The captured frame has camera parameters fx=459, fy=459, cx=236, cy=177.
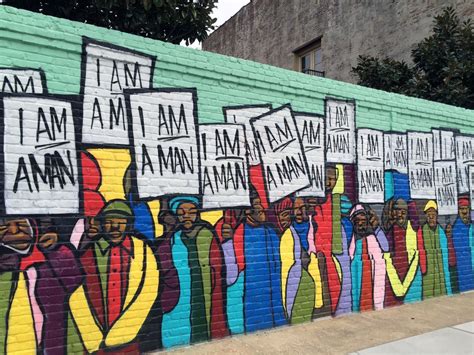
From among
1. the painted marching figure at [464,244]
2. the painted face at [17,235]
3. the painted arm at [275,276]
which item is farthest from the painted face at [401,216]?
the painted face at [17,235]

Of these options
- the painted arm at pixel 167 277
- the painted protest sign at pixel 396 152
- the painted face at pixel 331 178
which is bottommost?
the painted arm at pixel 167 277

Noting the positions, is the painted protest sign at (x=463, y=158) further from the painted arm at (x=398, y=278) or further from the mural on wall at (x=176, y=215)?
the painted arm at (x=398, y=278)

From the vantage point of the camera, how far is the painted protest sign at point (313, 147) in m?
5.93

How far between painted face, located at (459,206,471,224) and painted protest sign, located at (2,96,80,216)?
6470 millimetres

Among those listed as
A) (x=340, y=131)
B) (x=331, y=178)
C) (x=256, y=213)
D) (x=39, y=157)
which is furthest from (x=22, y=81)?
(x=340, y=131)

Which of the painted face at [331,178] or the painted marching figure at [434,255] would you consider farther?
the painted marching figure at [434,255]

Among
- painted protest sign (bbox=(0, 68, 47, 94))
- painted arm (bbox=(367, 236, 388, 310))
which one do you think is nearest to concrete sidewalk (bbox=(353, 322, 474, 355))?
painted arm (bbox=(367, 236, 388, 310))

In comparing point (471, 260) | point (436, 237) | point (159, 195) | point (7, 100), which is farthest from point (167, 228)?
point (471, 260)

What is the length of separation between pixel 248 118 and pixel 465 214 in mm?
4764

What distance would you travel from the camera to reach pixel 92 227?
4.32 metres

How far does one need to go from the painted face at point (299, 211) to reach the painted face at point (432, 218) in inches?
105

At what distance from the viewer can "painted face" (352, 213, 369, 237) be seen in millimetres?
6438

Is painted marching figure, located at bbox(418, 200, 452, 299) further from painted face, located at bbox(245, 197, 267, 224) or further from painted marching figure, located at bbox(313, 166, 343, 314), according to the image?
painted face, located at bbox(245, 197, 267, 224)

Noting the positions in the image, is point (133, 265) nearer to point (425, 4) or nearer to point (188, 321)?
point (188, 321)
